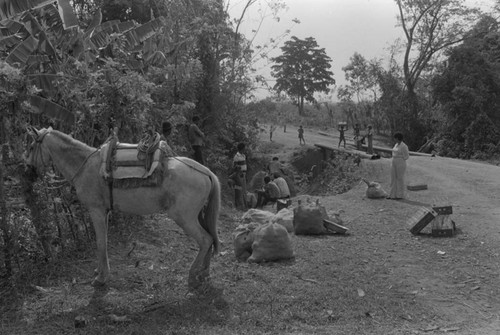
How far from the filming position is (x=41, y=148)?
5.38 meters

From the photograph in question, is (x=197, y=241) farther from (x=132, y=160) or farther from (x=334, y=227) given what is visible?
(x=334, y=227)

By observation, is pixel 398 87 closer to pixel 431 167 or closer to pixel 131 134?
pixel 431 167

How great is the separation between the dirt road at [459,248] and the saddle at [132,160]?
3471mm

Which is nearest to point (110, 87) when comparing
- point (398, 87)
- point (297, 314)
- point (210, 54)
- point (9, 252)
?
point (9, 252)

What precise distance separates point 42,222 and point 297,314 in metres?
3.25

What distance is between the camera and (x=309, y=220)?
7.93 meters

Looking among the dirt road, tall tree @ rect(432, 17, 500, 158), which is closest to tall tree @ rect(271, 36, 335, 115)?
tall tree @ rect(432, 17, 500, 158)

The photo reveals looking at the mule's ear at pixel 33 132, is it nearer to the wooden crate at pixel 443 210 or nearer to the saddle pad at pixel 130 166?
the saddle pad at pixel 130 166

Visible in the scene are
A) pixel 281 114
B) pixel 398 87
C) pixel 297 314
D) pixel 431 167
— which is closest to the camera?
pixel 297 314

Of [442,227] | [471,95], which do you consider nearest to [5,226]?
[442,227]

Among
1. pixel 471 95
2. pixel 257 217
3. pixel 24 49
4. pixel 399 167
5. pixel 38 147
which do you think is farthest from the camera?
pixel 471 95

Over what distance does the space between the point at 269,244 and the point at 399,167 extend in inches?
250

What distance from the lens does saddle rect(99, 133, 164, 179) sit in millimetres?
5305

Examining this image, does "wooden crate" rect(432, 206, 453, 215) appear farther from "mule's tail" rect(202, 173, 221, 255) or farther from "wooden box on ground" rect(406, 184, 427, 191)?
"wooden box on ground" rect(406, 184, 427, 191)
